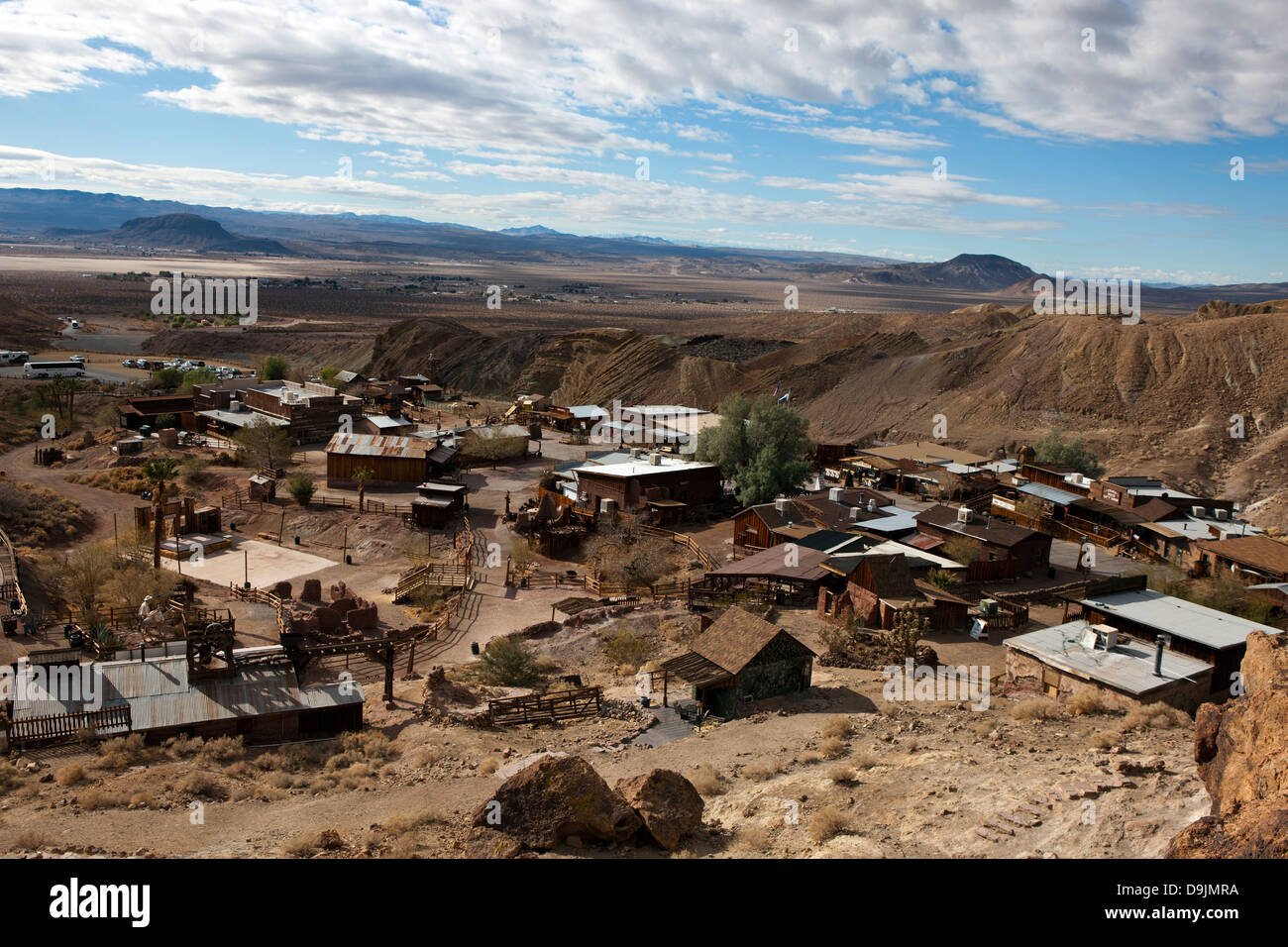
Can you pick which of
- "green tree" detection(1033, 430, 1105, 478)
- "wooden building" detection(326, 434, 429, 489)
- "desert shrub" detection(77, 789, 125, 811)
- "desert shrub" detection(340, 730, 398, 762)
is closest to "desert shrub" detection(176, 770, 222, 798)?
"desert shrub" detection(77, 789, 125, 811)

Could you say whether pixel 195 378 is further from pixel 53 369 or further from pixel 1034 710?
pixel 1034 710

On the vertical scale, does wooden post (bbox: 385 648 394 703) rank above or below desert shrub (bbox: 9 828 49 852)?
below

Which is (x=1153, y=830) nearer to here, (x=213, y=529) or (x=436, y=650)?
(x=436, y=650)

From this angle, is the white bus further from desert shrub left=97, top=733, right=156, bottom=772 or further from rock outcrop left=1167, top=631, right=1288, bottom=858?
rock outcrop left=1167, top=631, right=1288, bottom=858

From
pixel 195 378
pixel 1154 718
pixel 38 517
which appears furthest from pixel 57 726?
pixel 195 378

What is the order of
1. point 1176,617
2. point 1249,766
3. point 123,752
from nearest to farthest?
point 1249,766
point 123,752
point 1176,617
